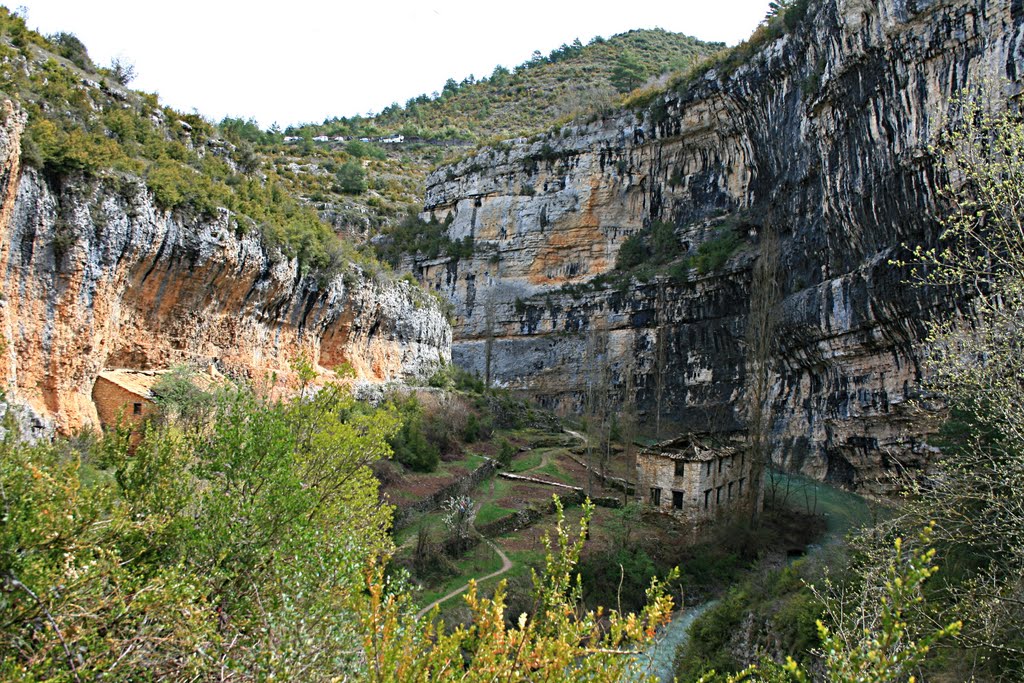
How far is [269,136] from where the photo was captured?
80.5 metres

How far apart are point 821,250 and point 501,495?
62.7ft

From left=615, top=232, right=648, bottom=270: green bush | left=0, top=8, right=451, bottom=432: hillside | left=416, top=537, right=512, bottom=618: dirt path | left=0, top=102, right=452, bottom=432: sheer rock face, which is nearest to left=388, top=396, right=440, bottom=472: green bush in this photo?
left=0, top=102, right=452, bottom=432: sheer rock face

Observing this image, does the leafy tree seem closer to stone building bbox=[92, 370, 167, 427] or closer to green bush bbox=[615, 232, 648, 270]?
stone building bbox=[92, 370, 167, 427]

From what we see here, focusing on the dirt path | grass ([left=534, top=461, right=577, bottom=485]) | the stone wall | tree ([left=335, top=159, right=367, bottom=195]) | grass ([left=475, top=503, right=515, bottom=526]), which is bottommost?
the dirt path

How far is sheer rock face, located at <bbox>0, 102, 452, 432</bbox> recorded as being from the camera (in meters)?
14.7

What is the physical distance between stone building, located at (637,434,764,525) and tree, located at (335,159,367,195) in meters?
48.6

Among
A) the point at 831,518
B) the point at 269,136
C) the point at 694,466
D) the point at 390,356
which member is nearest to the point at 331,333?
the point at 390,356

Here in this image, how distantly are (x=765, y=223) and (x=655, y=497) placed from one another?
59.0 ft

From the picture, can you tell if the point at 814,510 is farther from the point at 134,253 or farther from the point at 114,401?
the point at 134,253

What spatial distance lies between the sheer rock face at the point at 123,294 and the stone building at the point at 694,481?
497 inches

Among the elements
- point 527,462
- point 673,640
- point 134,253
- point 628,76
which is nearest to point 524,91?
point 628,76

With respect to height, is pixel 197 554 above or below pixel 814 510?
above

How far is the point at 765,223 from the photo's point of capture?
3478 centimetres

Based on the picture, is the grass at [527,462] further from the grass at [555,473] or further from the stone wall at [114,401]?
the stone wall at [114,401]
